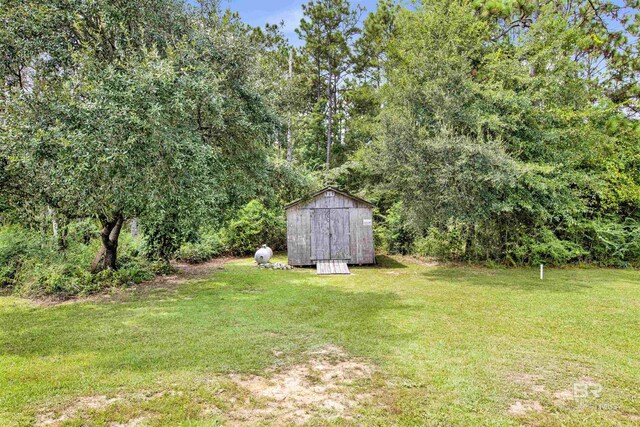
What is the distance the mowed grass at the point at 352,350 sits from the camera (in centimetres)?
295

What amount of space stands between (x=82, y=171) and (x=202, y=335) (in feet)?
10.8

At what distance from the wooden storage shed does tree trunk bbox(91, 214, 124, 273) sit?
5.22 metres

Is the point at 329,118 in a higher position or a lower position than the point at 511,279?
higher

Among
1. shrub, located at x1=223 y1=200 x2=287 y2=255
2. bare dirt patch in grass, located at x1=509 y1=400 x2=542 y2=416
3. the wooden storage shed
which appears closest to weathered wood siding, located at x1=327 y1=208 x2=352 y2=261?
the wooden storage shed

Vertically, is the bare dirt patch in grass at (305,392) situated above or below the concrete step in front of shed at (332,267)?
below

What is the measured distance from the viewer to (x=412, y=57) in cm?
1127

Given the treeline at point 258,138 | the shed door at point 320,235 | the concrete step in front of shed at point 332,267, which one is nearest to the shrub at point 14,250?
the treeline at point 258,138

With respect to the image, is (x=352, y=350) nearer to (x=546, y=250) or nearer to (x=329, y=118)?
(x=546, y=250)

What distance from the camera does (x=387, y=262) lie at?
1260 centimetres

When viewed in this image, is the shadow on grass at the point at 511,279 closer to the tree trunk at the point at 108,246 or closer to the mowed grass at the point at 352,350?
the mowed grass at the point at 352,350

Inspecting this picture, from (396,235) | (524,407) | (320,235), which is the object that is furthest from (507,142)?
(524,407)

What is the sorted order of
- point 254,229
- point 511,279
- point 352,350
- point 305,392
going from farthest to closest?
point 254,229 < point 511,279 < point 352,350 < point 305,392

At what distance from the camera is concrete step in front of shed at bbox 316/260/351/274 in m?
10.7

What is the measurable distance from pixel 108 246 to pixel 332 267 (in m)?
6.33
